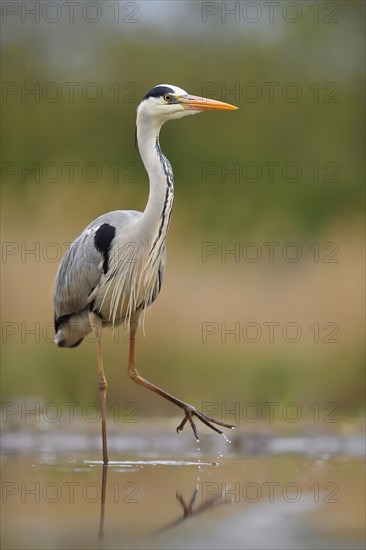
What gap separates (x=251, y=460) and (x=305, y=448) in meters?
0.72

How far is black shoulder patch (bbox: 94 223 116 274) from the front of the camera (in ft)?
30.4

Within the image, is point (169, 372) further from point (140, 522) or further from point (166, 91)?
point (140, 522)

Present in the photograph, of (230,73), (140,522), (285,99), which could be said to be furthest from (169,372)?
(230,73)

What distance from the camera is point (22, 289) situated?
12.2 meters

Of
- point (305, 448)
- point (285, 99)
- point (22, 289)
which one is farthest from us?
point (285, 99)

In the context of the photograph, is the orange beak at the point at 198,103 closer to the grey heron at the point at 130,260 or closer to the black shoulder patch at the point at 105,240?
the grey heron at the point at 130,260

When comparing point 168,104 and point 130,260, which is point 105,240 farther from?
point 168,104

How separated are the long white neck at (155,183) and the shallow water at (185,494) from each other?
55.7 inches

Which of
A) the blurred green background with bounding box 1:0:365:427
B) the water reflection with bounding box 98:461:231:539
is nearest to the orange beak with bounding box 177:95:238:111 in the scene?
the water reflection with bounding box 98:461:231:539

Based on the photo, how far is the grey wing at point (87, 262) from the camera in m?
9.30

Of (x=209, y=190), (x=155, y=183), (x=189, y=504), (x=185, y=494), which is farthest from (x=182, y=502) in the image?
(x=209, y=190)

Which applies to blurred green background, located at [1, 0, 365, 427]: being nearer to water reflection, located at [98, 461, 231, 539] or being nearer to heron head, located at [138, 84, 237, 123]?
heron head, located at [138, 84, 237, 123]

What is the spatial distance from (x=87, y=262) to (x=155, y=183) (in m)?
0.88

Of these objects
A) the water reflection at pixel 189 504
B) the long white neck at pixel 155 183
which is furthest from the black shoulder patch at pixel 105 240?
the water reflection at pixel 189 504
